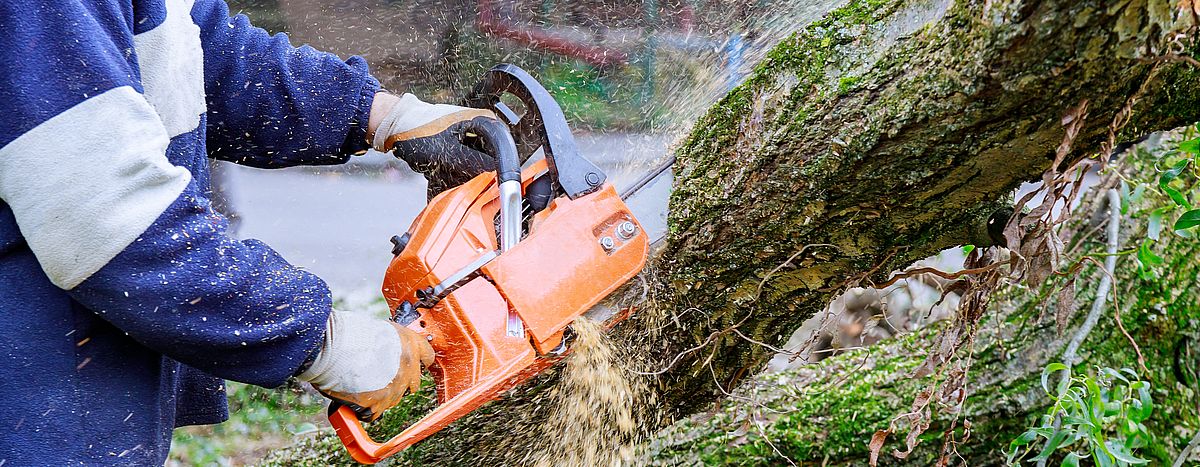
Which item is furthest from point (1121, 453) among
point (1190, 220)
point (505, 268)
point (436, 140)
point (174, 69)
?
point (174, 69)

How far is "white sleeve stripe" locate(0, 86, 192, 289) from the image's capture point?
116 centimetres

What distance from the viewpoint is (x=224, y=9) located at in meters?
1.84

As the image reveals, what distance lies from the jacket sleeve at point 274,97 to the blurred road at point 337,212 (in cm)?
239

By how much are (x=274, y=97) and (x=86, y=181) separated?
73 centimetres

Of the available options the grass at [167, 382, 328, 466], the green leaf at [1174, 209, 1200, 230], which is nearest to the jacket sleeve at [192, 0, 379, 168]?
the grass at [167, 382, 328, 466]

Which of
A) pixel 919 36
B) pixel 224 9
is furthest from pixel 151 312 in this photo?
pixel 919 36

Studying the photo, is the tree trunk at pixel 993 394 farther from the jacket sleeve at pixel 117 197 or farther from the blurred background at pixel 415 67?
the blurred background at pixel 415 67

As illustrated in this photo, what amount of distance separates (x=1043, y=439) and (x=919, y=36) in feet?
4.09

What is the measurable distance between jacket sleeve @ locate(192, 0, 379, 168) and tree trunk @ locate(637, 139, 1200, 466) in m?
1.15

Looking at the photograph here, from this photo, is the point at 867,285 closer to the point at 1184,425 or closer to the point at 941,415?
the point at 941,415

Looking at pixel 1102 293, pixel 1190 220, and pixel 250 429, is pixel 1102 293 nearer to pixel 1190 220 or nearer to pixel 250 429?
pixel 1190 220

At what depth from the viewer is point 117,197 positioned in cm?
120

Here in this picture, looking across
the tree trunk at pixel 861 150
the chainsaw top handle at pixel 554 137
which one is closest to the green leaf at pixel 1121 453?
the tree trunk at pixel 861 150

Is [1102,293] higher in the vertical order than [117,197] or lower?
lower
